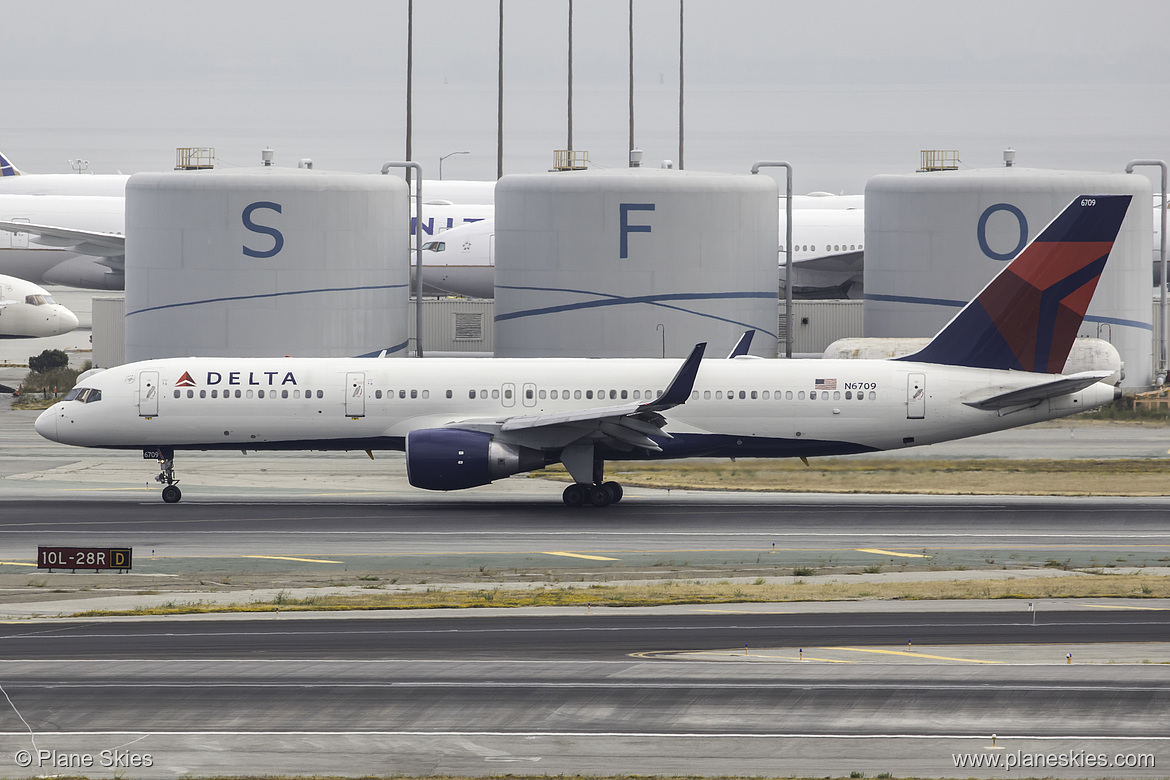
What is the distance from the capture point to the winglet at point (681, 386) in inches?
1515

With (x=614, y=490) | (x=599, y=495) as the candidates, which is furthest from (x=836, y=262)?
(x=599, y=495)

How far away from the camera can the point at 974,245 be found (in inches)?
2437

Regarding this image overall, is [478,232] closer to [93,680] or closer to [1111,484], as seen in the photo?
[1111,484]

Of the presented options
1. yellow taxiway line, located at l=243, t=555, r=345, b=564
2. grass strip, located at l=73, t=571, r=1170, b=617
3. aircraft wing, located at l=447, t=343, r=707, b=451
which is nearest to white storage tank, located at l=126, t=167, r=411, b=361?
aircraft wing, located at l=447, t=343, r=707, b=451

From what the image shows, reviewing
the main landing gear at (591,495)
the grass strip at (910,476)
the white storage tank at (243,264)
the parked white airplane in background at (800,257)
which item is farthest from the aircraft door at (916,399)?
the parked white airplane in background at (800,257)

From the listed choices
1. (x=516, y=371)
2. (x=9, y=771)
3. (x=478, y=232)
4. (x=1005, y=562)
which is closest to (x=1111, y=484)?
(x=1005, y=562)

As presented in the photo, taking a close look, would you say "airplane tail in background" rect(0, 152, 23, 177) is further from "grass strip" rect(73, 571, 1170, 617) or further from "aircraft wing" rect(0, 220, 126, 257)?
"grass strip" rect(73, 571, 1170, 617)

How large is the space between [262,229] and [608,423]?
23.7 meters

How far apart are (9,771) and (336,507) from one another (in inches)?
959

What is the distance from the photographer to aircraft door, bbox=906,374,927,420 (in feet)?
136

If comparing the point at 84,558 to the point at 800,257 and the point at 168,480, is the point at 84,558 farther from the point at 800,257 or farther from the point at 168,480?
the point at 800,257

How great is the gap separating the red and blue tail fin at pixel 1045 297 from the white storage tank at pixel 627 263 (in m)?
18.9

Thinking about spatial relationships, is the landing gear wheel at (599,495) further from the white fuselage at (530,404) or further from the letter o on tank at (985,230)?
the letter o on tank at (985,230)

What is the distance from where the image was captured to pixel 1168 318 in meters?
70.4
